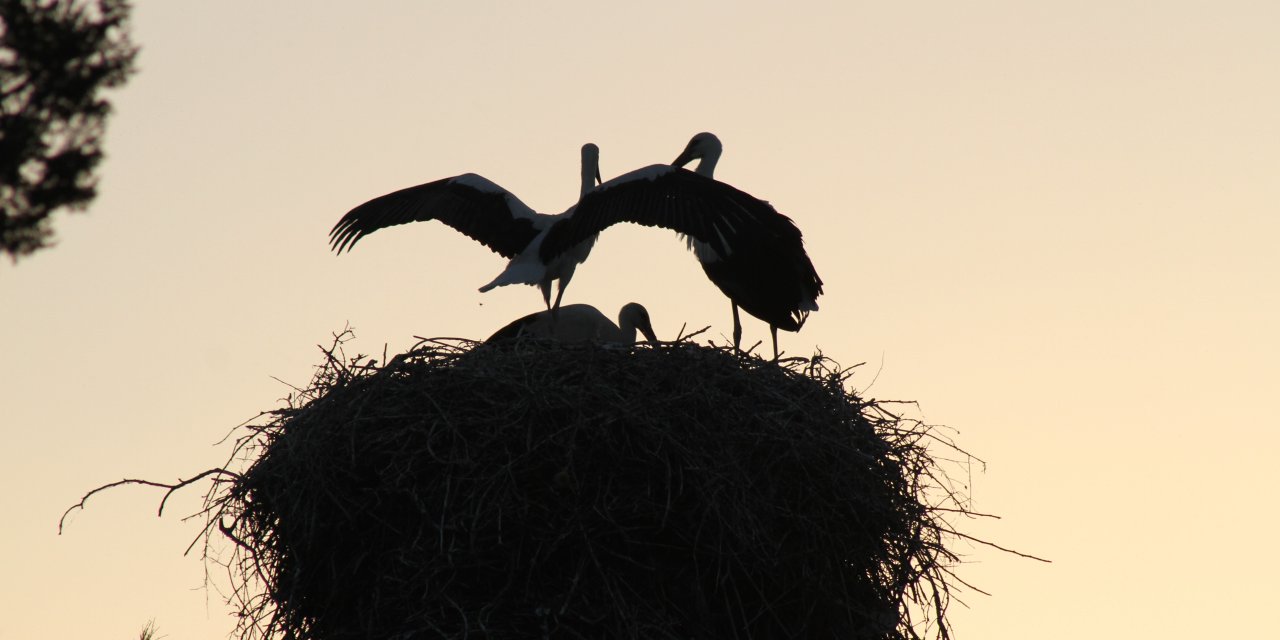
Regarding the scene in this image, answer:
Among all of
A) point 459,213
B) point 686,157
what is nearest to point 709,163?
point 686,157

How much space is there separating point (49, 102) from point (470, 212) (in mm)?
6021

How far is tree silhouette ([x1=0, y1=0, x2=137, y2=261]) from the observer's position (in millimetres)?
3084

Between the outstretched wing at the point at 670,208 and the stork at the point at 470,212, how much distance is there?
0.71 meters

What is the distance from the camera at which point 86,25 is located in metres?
3.25

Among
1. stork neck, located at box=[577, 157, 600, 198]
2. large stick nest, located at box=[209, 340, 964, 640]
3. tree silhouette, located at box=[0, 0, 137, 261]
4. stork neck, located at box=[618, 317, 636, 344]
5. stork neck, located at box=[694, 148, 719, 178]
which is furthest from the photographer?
stork neck, located at box=[694, 148, 719, 178]

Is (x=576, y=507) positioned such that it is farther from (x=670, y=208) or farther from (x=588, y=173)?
(x=588, y=173)

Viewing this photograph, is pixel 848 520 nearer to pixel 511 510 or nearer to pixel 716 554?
pixel 716 554

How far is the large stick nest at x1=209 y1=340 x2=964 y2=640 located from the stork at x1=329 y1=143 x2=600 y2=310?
2.27 metres

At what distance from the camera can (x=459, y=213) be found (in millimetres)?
9203

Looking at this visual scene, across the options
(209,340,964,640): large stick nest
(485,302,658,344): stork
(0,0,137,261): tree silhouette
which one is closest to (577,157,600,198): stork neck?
(485,302,658,344): stork

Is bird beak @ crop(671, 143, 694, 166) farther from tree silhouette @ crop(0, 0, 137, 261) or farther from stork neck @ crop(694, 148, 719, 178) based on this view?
tree silhouette @ crop(0, 0, 137, 261)

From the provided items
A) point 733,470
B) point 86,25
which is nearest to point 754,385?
point 733,470

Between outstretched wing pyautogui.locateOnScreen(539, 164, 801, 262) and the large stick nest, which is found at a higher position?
outstretched wing pyautogui.locateOnScreen(539, 164, 801, 262)

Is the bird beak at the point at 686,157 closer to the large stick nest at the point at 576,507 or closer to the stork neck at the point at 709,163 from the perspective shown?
the stork neck at the point at 709,163
